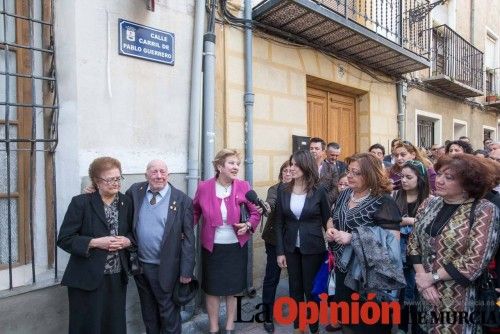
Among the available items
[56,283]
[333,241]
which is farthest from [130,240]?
[333,241]

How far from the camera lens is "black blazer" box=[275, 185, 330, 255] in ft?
10.9

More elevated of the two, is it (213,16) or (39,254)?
(213,16)

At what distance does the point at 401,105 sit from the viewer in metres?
7.32

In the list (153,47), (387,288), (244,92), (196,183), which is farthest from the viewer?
(244,92)

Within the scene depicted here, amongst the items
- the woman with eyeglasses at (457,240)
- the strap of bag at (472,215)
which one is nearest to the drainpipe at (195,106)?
the woman with eyeglasses at (457,240)

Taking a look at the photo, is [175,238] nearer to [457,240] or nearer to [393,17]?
[457,240]

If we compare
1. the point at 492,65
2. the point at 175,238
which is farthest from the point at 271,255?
the point at 492,65

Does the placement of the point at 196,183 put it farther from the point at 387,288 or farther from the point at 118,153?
the point at 387,288

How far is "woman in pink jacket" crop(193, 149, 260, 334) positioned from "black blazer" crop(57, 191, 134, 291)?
2.97 ft

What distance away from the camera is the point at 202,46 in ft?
12.7

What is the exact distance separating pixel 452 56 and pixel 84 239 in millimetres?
9181

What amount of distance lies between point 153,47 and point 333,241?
2.31 meters

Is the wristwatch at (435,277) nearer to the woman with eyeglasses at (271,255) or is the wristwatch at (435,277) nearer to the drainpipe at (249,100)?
the woman with eyeglasses at (271,255)

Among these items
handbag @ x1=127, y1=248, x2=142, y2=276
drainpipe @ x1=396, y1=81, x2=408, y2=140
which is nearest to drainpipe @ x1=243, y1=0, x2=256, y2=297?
handbag @ x1=127, y1=248, x2=142, y2=276
